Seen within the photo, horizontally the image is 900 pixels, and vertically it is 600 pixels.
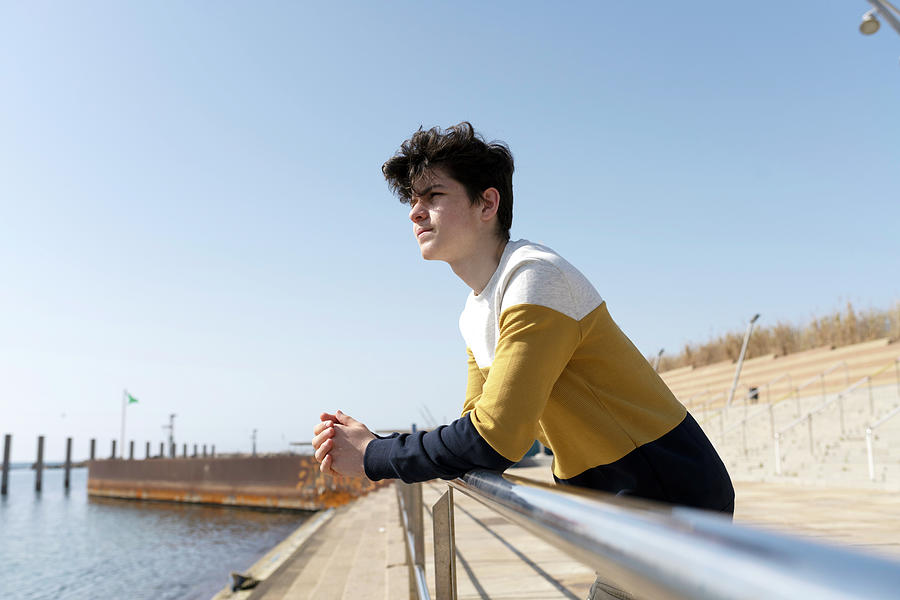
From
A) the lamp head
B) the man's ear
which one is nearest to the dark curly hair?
the man's ear

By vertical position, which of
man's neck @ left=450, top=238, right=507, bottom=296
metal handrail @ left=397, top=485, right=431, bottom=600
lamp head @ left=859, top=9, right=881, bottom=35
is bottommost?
metal handrail @ left=397, top=485, right=431, bottom=600

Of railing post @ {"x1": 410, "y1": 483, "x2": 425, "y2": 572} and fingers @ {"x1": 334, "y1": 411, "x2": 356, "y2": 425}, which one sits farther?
railing post @ {"x1": 410, "y1": 483, "x2": 425, "y2": 572}

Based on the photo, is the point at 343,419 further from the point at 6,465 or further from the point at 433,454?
the point at 6,465

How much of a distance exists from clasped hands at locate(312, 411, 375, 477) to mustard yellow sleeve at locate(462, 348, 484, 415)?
0.29 m

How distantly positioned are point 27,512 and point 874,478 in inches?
1657

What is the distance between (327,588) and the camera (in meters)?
5.15

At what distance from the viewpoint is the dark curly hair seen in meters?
1.50

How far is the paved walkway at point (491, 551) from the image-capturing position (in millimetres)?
3871

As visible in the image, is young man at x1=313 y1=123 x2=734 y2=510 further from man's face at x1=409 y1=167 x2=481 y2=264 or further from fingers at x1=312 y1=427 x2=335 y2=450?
man's face at x1=409 y1=167 x2=481 y2=264

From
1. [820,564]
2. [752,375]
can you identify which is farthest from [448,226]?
[752,375]

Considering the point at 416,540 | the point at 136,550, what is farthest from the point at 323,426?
the point at 136,550

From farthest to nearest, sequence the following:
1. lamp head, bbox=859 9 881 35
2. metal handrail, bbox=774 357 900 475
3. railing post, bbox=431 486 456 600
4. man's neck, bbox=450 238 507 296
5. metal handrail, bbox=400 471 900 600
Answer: metal handrail, bbox=774 357 900 475, lamp head, bbox=859 9 881 35, railing post, bbox=431 486 456 600, man's neck, bbox=450 238 507 296, metal handrail, bbox=400 471 900 600

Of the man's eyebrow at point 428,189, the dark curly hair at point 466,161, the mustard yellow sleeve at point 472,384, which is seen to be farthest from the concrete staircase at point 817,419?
the man's eyebrow at point 428,189

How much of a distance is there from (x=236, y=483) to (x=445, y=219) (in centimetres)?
2926
